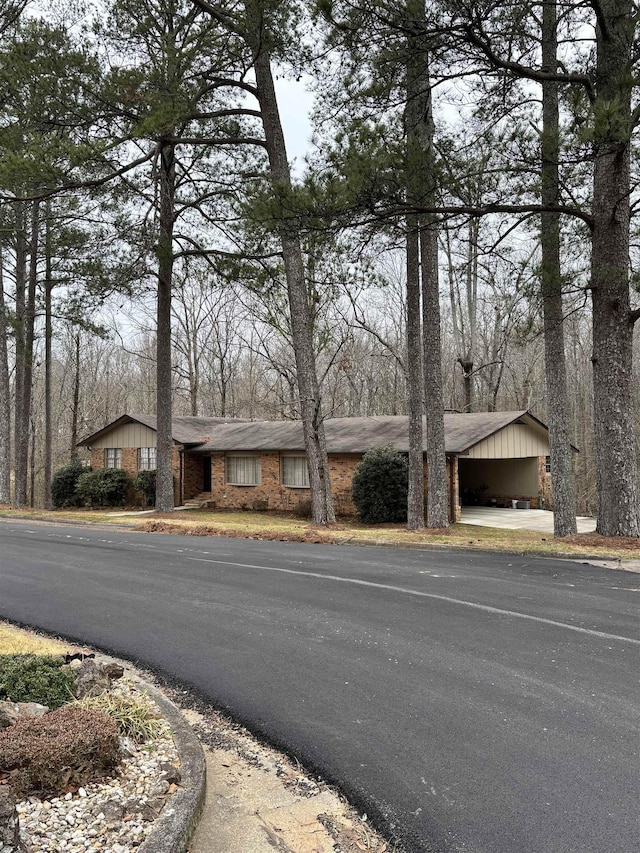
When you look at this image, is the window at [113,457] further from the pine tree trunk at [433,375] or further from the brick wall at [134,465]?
the pine tree trunk at [433,375]

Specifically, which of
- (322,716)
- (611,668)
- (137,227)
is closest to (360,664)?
(322,716)

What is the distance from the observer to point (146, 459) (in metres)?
25.6

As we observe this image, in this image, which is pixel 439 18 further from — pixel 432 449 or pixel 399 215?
pixel 432 449

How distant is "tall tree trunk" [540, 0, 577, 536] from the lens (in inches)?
408

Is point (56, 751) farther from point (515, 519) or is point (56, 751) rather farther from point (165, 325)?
point (515, 519)

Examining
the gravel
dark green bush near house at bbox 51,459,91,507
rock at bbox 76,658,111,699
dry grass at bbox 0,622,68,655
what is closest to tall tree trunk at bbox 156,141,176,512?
dark green bush near house at bbox 51,459,91,507

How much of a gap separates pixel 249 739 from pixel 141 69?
1423 cm

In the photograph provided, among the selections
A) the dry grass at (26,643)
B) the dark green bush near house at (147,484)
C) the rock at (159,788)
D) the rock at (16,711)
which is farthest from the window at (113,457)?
the rock at (159,788)

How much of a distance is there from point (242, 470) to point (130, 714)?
66.8 feet

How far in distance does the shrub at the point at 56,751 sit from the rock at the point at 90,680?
2.15 feet

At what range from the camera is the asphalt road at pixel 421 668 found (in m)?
3.08

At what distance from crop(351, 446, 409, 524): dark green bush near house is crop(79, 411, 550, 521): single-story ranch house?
1092 millimetres

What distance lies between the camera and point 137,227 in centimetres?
1670

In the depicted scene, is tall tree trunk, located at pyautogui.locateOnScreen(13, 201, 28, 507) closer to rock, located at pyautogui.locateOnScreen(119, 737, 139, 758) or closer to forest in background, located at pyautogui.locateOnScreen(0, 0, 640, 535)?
forest in background, located at pyautogui.locateOnScreen(0, 0, 640, 535)
